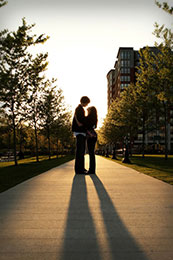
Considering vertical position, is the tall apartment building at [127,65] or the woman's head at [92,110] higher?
the tall apartment building at [127,65]

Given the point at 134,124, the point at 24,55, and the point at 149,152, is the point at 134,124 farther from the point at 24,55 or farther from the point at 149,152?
the point at 149,152

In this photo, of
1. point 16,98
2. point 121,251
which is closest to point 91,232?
point 121,251

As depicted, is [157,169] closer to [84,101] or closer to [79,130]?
[79,130]

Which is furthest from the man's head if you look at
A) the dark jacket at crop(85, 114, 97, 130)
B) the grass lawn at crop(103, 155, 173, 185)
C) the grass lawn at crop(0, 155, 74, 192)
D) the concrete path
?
the concrete path

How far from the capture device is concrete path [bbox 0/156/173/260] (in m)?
2.58

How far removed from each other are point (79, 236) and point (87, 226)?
39cm

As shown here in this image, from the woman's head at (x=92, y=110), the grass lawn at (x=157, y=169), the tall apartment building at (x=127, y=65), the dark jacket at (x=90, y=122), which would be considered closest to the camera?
the grass lawn at (x=157, y=169)

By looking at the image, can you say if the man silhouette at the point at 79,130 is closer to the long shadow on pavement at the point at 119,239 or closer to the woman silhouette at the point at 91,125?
the woman silhouette at the point at 91,125

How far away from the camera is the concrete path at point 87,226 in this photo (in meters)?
2.58

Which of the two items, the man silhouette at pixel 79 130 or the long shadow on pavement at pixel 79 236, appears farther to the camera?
the man silhouette at pixel 79 130

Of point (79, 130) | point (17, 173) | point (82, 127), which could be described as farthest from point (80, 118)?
point (17, 173)

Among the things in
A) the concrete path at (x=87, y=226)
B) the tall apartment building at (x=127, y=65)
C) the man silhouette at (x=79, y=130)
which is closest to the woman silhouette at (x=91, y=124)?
the man silhouette at (x=79, y=130)

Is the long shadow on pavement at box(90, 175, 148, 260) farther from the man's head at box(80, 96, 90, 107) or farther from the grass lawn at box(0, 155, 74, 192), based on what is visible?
the man's head at box(80, 96, 90, 107)

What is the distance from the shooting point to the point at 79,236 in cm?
301
